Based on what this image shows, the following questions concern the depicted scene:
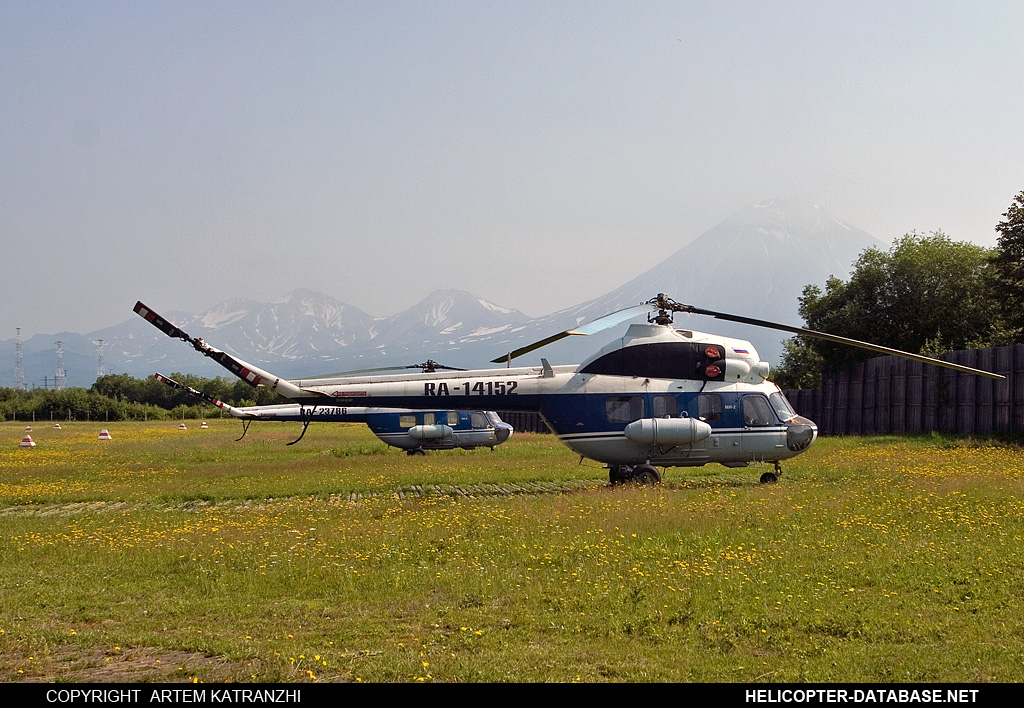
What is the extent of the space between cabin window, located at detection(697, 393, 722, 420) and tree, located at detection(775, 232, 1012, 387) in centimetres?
3561

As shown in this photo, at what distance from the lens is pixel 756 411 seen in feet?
76.0

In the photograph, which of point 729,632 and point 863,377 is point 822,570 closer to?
point 729,632

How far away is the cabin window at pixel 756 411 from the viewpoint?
75.8ft

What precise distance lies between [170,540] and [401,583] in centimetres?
622

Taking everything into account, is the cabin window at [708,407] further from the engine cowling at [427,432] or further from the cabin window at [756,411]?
the engine cowling at [427,432]

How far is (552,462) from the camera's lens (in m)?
32.4

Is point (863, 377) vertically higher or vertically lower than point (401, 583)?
higher

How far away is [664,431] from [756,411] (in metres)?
2.78

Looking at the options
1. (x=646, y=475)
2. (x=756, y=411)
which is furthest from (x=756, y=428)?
(x=646, y=475)

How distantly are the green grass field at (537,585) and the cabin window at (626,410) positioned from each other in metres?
2.37

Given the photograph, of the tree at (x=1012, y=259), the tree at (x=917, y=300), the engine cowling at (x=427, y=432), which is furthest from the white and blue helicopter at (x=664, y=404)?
the tree at (x=917, y=300)

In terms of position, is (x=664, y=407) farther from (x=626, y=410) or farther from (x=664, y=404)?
(x=626, y=410)
